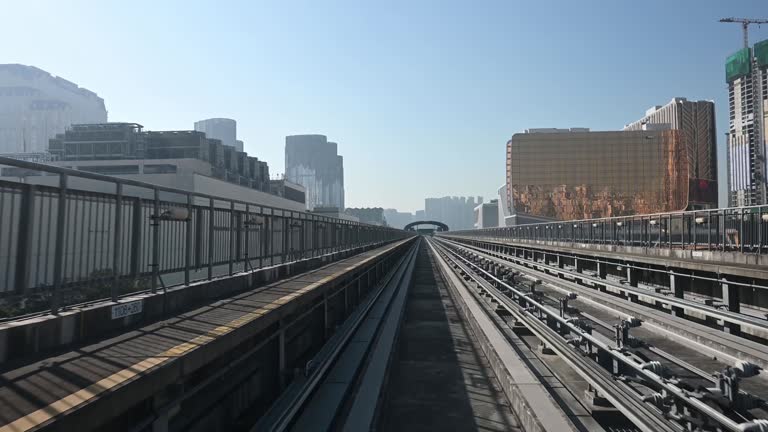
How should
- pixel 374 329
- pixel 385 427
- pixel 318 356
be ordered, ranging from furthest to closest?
pixel 374 329 → pixel 318 356 → pixel 385 427

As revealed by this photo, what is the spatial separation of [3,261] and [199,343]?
6.65 ft

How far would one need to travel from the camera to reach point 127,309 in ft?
19.7

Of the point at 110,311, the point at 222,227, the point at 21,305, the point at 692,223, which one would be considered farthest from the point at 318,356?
the point at 692,223

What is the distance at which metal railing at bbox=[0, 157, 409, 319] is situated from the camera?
193 inches

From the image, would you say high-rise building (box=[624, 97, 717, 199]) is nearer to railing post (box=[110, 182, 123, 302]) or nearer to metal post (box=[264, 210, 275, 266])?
metal post (box=[264, 210, 275, 266])

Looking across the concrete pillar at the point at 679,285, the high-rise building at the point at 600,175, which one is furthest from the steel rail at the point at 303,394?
the high-rise building at the point at 600,175

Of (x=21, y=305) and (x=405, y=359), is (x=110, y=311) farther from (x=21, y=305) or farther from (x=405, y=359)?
(x=405, y=359)

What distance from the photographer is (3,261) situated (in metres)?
4.80

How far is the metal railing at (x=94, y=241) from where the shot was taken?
16.1ft

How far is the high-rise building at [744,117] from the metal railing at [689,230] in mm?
151435

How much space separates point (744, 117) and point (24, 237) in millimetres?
195252

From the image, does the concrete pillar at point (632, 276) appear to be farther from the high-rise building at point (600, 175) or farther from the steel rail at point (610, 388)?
the high-rise building at point (600, 175)

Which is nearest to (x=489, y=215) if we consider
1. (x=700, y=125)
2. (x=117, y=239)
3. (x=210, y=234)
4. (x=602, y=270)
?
(x=700, y=125)

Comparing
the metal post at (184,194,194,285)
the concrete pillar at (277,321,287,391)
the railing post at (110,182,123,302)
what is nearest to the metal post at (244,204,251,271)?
the metal post at (184,194,194,285)
